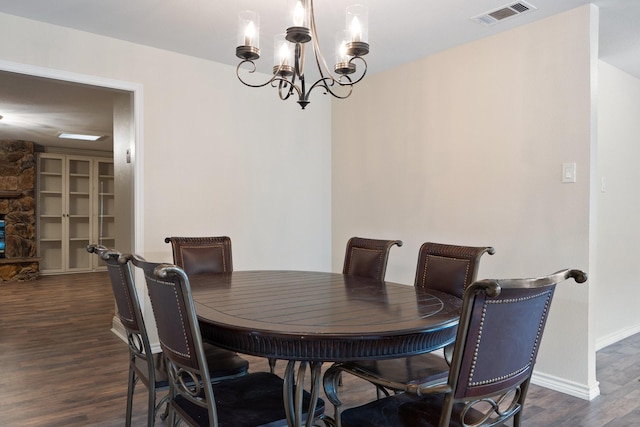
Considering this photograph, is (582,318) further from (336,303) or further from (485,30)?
(485,30)

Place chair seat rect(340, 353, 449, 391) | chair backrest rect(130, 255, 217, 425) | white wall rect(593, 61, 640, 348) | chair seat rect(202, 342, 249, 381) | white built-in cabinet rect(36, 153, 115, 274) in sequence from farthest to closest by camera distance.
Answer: white built-in cabinet rect(36, 153, 115, 274), white wall rect(593, 61, 640, 348), chair seat rect(202, 342, 249, 381), chair seat rect(340, 353, 449, 391), chair backrest rect(130, 255, 217, 425)

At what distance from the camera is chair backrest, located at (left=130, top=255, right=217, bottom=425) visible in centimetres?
133

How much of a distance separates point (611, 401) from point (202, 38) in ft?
11.6

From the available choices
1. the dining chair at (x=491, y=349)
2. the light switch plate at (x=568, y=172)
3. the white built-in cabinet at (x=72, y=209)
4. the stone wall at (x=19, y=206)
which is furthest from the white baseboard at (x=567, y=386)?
the white built-in cabinet at (x=72, y=209)

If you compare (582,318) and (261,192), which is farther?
(261,192)

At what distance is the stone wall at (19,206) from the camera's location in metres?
7.32

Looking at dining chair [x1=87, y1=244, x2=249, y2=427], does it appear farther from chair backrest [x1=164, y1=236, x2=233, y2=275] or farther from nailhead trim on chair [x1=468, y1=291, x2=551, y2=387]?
nailhead trim on chair [x1=468, y1=291, x2=551, y2=387]

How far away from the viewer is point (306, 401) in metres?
1.65

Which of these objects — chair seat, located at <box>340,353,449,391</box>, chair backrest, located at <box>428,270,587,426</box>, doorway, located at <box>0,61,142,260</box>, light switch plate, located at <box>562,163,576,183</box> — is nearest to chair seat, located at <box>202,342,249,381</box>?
chair seat, located at <box>340,353,449,391</box>

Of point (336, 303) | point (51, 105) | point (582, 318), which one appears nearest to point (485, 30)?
point (582, 318)

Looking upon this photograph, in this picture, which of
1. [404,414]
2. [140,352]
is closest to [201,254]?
[140,352]

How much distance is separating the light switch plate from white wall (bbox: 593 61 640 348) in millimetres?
956

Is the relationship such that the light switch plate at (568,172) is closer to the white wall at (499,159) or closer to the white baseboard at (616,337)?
the white wall at (499,159)

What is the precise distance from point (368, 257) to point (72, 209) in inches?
290
